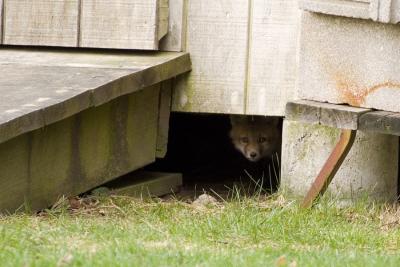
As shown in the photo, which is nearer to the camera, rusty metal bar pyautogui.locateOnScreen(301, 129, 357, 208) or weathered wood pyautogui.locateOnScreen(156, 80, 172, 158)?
rusty metal bar pyautogui.locateOnScreen(301, 129, 357, 208)

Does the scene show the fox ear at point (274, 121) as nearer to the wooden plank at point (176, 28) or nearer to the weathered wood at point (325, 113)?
the wooden plank at point (176, 28)

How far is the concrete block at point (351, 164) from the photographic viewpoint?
606 centimetres

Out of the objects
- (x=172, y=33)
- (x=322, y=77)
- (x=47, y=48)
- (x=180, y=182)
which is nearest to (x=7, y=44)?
(x=47, y=48)

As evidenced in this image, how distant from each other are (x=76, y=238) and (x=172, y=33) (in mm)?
2198

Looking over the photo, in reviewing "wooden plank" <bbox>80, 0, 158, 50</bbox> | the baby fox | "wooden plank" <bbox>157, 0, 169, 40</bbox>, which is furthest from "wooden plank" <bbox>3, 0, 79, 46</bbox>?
the baby fox

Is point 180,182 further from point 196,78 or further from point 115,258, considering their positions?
point 115,258

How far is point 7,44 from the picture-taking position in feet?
21.2

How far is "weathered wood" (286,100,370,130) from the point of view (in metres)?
5.37

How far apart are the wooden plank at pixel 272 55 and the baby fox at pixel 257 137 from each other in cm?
235

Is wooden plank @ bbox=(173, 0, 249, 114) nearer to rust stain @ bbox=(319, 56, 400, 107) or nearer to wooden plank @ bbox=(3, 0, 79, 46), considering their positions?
wooden plank @ bbox=(3, 0, 79, 46)

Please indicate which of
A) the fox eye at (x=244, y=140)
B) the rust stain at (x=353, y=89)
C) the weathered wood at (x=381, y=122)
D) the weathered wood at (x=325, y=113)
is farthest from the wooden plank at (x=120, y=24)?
the fox eye at (x=244, y=140)

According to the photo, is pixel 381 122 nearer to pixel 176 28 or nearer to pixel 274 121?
pixel 176 28

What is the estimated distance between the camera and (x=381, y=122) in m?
5.27

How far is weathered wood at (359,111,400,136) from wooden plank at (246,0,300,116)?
97 centimetres
